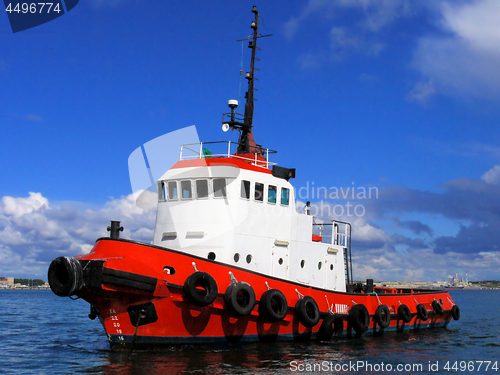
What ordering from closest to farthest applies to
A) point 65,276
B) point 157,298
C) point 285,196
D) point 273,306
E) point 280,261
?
point 65,276 < point 157,298 < point 273,306 < point 280,261 < point 285,196

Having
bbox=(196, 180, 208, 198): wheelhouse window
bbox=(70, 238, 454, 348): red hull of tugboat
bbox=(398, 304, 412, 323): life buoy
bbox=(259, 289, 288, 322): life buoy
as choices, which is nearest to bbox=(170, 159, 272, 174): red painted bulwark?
bbox=(196, 180, 208, 198): wheelhouse window

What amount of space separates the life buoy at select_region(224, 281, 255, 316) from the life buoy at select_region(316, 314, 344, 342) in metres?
3.10

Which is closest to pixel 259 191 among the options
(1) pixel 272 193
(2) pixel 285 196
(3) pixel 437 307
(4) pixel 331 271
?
(1) pixel 272 193

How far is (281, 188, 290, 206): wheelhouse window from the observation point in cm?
1462

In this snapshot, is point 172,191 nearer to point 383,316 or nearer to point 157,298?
point 157,298

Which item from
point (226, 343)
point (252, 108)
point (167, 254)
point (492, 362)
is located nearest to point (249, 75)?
point (252, 108)

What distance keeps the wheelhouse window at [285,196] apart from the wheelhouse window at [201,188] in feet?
8.59

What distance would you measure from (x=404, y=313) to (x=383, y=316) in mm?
1761

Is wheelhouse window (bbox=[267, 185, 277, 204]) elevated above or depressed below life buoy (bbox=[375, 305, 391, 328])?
above

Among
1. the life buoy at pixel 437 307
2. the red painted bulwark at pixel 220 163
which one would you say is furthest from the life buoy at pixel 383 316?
the red painted bulwark at pixel 220 163

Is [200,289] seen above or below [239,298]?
above

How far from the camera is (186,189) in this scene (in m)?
13.7

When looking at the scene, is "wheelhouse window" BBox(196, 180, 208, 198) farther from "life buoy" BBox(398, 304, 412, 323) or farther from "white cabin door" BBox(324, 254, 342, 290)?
"life buoy" BBox(398, 304, 412, 323)

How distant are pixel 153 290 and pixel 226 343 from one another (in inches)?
101
